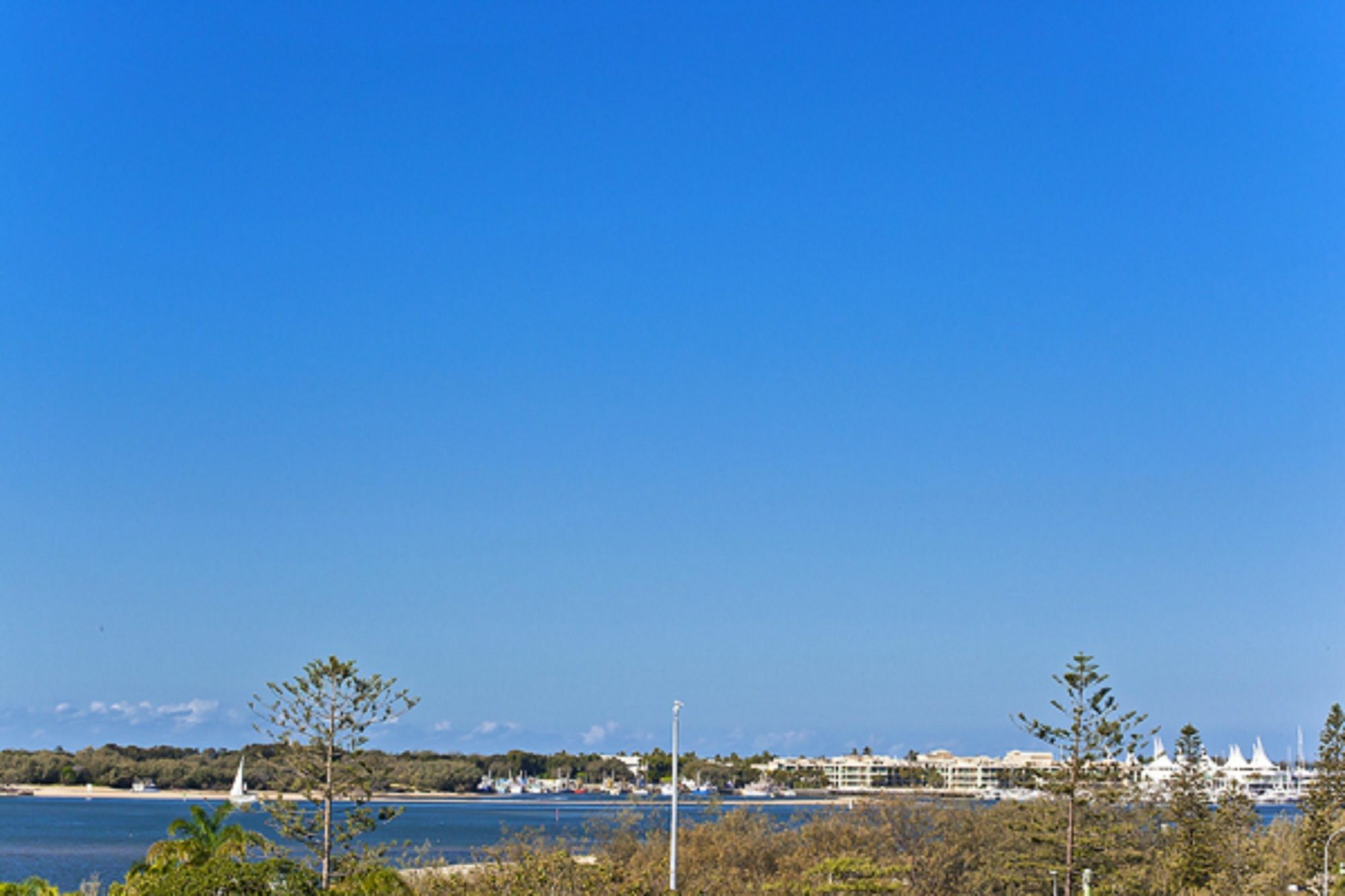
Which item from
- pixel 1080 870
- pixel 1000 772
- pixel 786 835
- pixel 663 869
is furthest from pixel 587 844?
pixel 1000 772

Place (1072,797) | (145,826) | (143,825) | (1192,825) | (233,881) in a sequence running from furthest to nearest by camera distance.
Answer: (143,825) → (145,826) → (1192,825) → (1072,797) → (233,881)

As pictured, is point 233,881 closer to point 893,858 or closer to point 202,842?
point 202,842

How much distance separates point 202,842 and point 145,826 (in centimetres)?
9073

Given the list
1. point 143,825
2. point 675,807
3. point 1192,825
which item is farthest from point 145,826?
point 675,807

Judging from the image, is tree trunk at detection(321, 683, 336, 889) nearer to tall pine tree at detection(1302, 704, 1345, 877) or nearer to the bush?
the bush

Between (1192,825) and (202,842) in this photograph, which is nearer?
(202,842)

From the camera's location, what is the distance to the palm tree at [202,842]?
28547 mm

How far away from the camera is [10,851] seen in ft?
258

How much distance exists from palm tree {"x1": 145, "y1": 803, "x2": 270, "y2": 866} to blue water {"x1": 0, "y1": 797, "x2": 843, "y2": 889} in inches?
311

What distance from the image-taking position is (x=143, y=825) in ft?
380

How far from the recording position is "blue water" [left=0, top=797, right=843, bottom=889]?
6378cm

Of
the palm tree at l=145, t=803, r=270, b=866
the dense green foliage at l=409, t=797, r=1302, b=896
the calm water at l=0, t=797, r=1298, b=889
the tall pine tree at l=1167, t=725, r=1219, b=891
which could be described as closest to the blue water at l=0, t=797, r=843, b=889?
the calm water at l=0, t=797, r=1298, b=889

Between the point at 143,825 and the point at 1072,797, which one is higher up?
the point at 1072,797

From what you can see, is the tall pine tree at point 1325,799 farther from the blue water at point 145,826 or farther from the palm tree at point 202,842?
the palm tree at point 202,842
